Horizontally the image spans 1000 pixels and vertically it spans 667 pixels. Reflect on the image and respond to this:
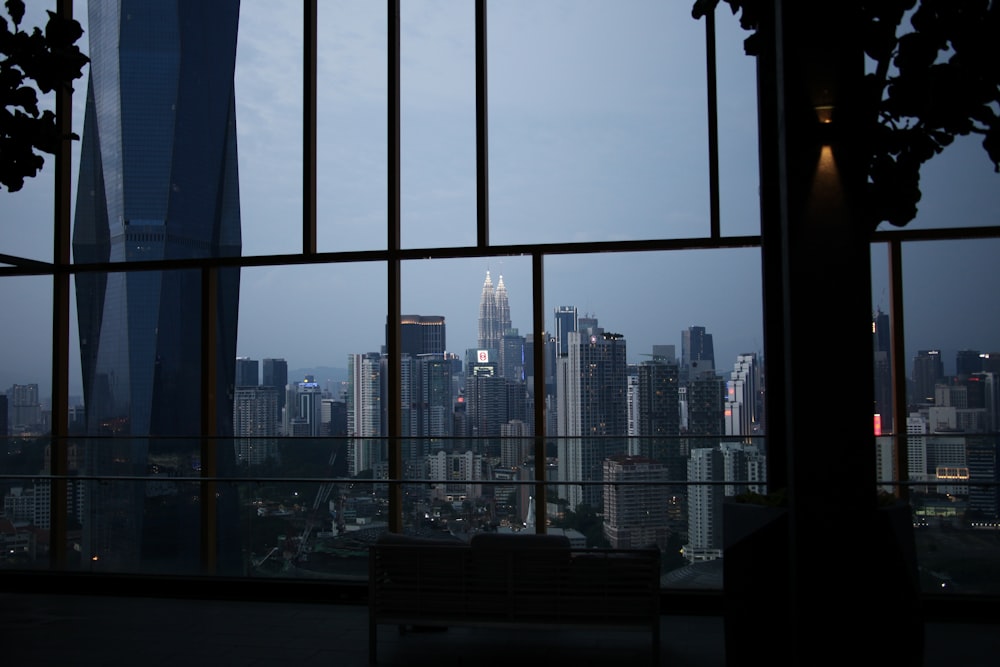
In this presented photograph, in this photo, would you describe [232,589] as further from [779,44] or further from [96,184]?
[779,44]

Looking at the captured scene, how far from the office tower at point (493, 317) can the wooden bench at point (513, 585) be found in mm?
2268

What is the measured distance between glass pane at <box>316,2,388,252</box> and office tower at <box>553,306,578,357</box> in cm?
155

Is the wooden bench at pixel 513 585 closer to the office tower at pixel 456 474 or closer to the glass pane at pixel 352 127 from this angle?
the office tower at pixel 456 474

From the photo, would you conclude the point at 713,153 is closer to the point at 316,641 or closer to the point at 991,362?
the point at 991,362

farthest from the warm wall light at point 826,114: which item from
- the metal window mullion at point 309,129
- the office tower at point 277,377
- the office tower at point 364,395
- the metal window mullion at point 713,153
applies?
the office tower at point 277,377

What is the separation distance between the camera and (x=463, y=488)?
6.25m

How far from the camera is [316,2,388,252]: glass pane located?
7016 mm

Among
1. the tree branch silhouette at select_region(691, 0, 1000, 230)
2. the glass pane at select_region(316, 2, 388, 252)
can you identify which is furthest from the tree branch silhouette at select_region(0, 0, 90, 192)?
the glass pane at select_region(316, 2, 388, 252)

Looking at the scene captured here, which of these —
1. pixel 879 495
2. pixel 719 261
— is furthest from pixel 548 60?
pixel 879 495

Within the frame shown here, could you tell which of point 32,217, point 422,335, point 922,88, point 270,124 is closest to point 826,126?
point 922,88

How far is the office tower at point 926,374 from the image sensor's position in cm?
611

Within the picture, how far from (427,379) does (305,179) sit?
196 cm

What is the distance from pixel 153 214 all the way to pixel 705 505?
5.33 metres

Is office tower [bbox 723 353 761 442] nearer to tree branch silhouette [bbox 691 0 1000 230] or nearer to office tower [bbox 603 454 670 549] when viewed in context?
office tower [bbox 603 454 670 549]
